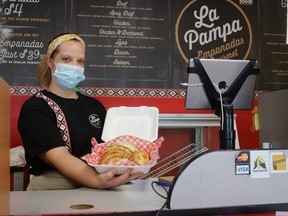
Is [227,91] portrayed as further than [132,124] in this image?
No

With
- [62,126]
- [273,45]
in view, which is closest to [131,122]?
[62,126]

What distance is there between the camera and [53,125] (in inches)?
64.0

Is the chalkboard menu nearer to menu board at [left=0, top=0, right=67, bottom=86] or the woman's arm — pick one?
menu board at [left=0, top=0, right=67, bottom=86]

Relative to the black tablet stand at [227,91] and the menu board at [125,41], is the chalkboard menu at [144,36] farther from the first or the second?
the black tablet stand at [227,91]

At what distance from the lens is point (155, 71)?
323cm

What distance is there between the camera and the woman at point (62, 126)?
58.7 inches

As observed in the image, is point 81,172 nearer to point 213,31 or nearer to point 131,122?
point 131,122

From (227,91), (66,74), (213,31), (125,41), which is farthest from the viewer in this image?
(213,31)

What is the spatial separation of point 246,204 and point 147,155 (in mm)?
391

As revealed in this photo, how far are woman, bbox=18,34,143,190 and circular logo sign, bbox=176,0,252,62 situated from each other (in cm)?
161

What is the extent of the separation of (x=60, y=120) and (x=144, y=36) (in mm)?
1734

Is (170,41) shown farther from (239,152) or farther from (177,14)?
(239,152)

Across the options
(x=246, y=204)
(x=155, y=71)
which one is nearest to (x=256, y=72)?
(x=246, y=204)

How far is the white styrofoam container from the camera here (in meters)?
1.65
